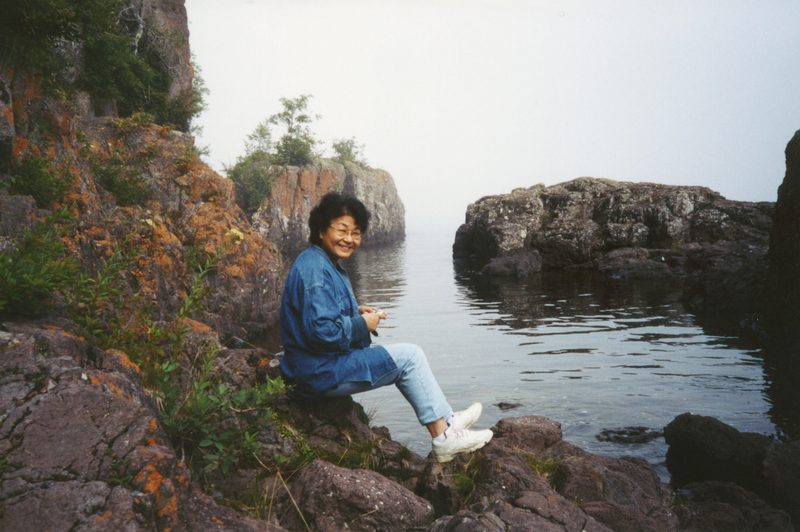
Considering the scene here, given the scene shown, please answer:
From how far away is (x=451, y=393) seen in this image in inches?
429

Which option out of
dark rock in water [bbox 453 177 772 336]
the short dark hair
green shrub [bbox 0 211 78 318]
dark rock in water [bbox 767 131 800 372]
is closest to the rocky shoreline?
green shrub [bbox 0 211 78 318]

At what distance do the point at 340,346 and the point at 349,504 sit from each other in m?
1.23

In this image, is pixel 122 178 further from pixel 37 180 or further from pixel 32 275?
pixel 32 275

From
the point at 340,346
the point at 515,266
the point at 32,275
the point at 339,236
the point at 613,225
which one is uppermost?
the point at 613,225

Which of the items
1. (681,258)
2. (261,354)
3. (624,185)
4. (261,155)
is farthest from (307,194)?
(261,354)

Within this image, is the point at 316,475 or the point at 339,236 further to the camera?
the point at 339,236

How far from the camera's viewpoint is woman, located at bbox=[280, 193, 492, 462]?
15.9 feet

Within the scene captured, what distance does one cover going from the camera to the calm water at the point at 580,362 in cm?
925

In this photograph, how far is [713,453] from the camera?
6996 mm

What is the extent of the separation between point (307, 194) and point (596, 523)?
2426 inches

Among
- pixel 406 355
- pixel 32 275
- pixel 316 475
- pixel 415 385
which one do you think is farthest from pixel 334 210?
pixel 32 275

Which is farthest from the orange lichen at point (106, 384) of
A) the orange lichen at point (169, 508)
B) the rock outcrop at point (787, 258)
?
the rock outcrop at point (787, 258)

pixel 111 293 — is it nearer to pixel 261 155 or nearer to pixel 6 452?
pixel 6 452

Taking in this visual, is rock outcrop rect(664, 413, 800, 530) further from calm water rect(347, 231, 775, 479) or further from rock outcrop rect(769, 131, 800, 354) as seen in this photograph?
rock outcrop rect(769, 131, 800, 354)
